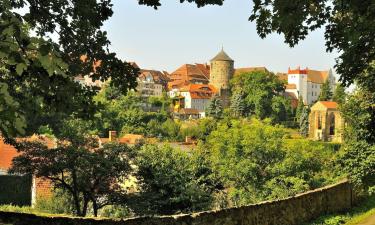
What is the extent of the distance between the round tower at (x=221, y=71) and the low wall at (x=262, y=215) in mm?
109354

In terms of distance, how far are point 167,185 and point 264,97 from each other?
85.5 meters

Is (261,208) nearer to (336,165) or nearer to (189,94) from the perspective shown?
(336,165)

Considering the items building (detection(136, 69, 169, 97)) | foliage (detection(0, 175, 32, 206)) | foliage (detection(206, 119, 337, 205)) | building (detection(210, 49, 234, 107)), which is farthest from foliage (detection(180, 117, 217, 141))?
building (detection(210, 49, 234, 107))

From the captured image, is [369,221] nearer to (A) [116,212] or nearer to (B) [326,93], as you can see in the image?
(A) [116,212]

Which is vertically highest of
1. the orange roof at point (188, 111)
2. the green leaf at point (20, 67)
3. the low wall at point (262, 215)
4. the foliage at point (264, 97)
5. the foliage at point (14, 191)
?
the foliage at point (264, 97)

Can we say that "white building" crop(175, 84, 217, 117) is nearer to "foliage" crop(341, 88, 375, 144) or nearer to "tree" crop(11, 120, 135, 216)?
"foliage" crop(341, 88, 375, 144)

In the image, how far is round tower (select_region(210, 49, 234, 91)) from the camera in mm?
130750

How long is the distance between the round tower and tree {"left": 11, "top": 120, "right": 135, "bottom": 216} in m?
113

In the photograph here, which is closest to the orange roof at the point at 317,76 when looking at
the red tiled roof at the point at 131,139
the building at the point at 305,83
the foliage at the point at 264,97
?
the building at the point at 305,83

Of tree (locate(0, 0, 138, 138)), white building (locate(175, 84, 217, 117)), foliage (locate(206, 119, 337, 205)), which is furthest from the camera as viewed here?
white building (locate(175, 84, 217, 117))

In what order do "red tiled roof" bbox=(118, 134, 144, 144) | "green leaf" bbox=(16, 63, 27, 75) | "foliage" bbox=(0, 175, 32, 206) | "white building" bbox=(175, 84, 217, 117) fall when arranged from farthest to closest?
"white building" bbox=(175, 84, 217, 117) → "foliage" bbox=(0, 175, 32, 206) → "red tiled roof" bbox=(118, 134, 144, 144) → "green leaf" bbox=(16, 63, 27, 75)

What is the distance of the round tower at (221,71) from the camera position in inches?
5148

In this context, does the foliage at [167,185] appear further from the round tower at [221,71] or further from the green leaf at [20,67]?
the round tower at [221,71]

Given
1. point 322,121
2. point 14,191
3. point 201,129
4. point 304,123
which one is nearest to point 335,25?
point 14,191
